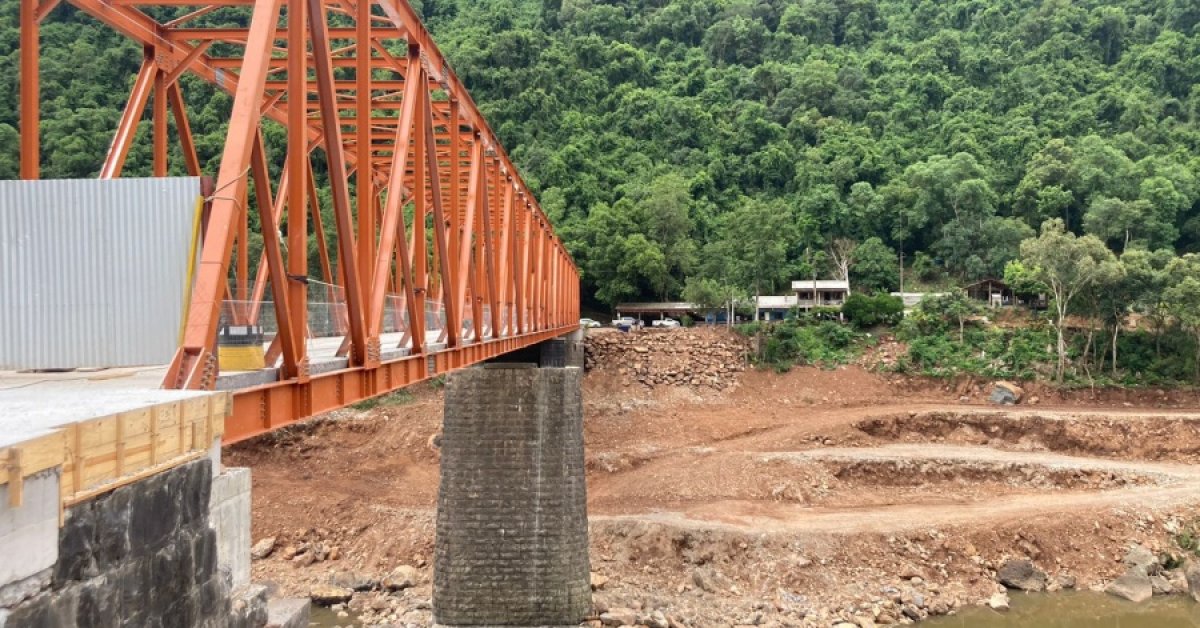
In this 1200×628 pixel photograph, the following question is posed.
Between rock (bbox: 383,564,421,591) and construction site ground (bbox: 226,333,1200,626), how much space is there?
0.53ft

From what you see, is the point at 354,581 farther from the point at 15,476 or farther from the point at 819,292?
the point at 819,292

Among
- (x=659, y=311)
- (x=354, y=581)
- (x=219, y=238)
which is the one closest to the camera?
(x=219, y=238)

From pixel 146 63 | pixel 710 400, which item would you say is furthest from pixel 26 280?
pixel 710 400

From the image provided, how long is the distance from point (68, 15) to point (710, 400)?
71.9 metres

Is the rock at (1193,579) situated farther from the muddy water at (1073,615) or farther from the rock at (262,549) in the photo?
the rock at (262,549)

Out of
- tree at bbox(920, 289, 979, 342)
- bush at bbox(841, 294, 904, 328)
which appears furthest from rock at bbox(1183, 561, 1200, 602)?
bush at bbox(841, 294, 904, 328)

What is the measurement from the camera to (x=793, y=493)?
105 ft

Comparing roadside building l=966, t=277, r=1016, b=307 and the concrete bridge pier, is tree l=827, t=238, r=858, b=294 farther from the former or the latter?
the concrete bridge pier

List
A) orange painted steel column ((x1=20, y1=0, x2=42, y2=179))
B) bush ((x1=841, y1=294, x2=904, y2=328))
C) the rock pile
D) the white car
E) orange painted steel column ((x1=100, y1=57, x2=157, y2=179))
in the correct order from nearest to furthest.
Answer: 1. orange painted steel column ((x1=20, y1=0, x2=42, y2=179))
2. orange painted steel column ((x1=100, y1=57, x2=157, y2=179))
3. the rock pile
4. bush ((x1=841, y1=294, x2=904, y2=328))
5. the white car

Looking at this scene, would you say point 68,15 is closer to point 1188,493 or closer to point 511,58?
point 511,58

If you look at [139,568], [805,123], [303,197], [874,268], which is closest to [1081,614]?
[303,197]

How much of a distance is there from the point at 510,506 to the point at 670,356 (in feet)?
90.2

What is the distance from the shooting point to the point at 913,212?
71312 mm

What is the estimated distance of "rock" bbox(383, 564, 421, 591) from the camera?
25.4m
